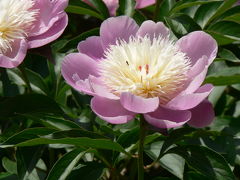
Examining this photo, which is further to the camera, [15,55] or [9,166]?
[9,166]

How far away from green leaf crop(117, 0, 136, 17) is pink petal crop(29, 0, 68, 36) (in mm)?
222

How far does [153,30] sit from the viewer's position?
1.24 meters

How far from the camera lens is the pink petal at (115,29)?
1.24 m

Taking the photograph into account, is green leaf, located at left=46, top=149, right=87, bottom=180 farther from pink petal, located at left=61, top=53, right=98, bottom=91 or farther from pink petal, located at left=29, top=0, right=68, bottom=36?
pink petal, located at left=29, top=0, right=68, bottom=36

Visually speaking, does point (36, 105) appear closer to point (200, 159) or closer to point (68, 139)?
point (68, 139)

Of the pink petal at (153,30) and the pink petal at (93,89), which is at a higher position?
the pink petal at (153,30)

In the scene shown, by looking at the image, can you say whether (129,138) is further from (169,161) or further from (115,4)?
(115,4)

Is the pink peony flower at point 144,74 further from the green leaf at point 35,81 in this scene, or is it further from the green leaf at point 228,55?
the green leaf at point 35,81

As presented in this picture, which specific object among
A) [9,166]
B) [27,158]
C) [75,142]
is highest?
[75,142]

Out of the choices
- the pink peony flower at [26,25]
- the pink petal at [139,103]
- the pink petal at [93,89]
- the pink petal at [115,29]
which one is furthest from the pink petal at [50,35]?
the pink petal at [139,103]

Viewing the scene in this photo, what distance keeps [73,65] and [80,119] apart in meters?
0.28

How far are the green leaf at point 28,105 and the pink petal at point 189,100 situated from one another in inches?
15.5

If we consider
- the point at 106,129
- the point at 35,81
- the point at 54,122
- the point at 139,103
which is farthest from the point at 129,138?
the point at 35,81

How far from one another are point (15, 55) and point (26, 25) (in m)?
0.08
